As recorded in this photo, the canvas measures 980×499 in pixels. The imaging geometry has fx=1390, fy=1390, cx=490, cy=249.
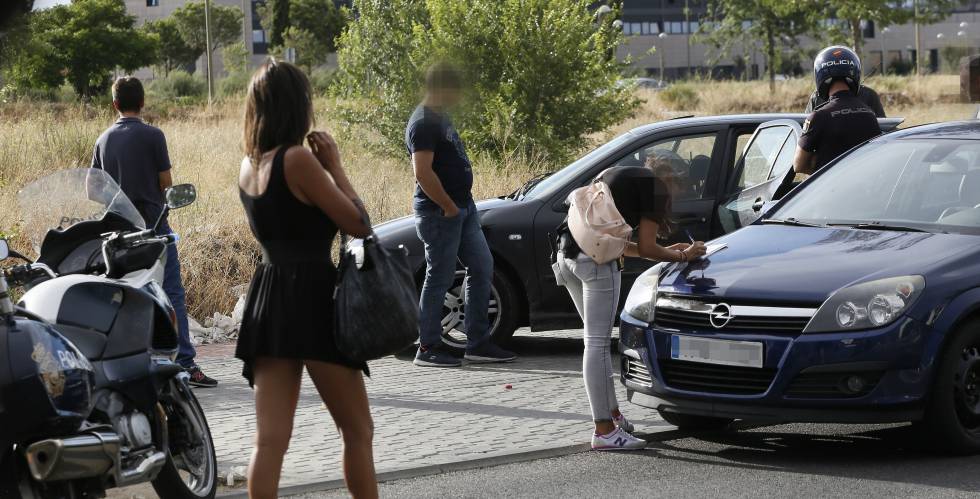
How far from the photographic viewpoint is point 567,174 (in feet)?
32.2

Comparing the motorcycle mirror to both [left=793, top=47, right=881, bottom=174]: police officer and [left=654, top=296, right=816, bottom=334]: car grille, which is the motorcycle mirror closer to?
[left=654, top=296, right=816, bottom=334]: car grille

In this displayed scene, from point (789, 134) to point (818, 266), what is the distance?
301 centimetres

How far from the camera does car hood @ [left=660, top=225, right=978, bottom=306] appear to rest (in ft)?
20.4

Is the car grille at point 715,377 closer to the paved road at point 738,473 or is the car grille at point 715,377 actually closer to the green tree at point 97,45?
the paved road at point 738,473

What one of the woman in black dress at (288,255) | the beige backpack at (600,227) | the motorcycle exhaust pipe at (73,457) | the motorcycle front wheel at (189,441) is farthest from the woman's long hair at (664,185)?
the motorcycle exhaust pipe at (73,457)

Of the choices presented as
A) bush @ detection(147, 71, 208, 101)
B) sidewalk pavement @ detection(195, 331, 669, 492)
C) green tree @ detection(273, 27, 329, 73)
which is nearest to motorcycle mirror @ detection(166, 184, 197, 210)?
sidewalk pavement @ detection(195, 331, 669, 492)

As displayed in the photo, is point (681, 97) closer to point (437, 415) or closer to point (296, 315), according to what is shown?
point (437, 415)

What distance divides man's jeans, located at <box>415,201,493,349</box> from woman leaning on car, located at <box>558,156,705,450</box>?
2.32 m

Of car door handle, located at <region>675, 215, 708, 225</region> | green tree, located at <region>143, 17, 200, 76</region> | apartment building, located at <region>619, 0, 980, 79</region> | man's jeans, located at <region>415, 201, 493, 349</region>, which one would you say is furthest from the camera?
apartment building, located at <region>619, 0, 980, 79</region>

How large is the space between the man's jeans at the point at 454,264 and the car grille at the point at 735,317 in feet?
8.58

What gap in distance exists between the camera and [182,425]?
568cm

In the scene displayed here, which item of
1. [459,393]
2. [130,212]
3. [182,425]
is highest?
[130,212]

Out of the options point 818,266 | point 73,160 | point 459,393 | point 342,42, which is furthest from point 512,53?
point 818,266

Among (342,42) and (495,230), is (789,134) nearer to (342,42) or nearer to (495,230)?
(495,230)
